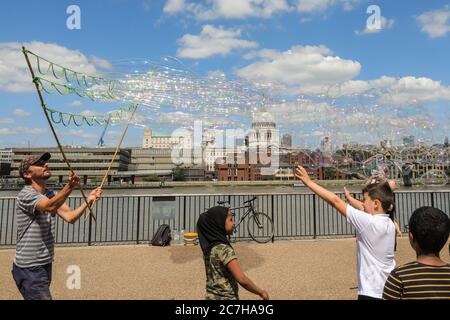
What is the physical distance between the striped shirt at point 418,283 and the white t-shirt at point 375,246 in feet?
2.78

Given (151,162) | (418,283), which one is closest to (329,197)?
(418,283)

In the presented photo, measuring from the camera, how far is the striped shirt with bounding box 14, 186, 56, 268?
3.36 meters

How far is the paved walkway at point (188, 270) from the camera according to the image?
5.71 metres

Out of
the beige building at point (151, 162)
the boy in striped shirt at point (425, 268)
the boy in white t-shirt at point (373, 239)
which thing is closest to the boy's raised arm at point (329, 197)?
the boy in white t-shirt at point (373, 239)

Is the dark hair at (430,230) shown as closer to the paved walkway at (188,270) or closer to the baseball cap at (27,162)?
the baseball cap at (27,162)

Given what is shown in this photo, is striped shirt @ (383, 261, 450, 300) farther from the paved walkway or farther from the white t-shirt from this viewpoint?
the paved walkway

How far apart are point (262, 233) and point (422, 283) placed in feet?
28.3

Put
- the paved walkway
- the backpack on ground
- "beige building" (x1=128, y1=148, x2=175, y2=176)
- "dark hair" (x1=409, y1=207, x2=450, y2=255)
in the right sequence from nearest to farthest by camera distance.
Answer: "dark hair" (x1=409, y1=207, x2=450, y2=255), the paved walkway, the backpack on ground, "beige building" (x1=128, y1=148, x2=175, y2=176)

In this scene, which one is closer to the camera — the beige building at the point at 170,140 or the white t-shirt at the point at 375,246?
the white t-shirt at the point at 375,246

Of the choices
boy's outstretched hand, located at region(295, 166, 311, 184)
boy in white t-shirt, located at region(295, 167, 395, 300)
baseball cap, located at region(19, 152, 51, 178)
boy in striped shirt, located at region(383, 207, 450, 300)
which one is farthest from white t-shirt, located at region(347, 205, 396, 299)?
baseball cap, located at region(19, 152, 51, 178)

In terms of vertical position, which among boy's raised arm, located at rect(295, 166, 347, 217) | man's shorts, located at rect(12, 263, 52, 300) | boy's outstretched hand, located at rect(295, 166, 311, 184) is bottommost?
man's shorts, located at rect(12, 263, 52, 300)

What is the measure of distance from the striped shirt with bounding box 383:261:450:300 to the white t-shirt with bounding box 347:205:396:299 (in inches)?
33.4

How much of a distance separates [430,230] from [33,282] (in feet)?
11.3
